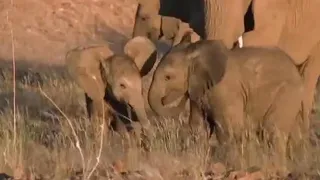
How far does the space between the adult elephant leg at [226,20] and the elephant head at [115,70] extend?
616 mm

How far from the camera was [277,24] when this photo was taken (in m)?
8.63

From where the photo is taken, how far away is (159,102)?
296 inches

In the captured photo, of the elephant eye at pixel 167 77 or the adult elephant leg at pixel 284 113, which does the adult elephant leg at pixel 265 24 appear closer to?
the adult elephant leg at pixel 284 113

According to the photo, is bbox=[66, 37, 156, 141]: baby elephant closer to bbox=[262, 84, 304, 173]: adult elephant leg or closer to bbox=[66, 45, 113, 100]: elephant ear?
bbox=[66, 45, 113, 100]: elephant ear

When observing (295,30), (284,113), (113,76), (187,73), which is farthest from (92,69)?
(295,30)

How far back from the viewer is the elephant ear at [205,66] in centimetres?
734

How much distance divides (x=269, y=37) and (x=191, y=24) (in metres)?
0.76

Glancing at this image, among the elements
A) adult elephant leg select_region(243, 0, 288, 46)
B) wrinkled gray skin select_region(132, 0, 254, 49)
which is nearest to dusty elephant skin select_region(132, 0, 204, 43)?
wrinkled gray skin select_region(132, 0, 254, 49)

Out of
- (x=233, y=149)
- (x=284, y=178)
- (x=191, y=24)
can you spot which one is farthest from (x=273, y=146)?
(x=191, y=24)

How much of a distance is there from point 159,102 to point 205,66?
373 mm

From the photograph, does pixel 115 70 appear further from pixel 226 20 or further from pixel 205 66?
pixel 226 20

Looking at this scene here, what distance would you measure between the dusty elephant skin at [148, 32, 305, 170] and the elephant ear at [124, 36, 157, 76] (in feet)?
1.27

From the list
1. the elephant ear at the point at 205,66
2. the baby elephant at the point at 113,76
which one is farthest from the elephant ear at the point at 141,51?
the elephant ear at the point at 205,66

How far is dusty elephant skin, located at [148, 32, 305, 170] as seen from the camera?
7367 millimetres
